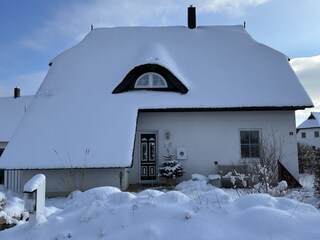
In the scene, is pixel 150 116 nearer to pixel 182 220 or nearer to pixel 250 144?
pixel 250 144

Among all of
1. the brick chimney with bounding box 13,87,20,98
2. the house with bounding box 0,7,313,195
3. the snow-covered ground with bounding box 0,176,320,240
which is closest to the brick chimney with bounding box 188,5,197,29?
the house with bounding box 0,7,313,195

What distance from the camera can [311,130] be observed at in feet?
151

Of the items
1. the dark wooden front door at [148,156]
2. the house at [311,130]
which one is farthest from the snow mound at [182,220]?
the house at [311,130]

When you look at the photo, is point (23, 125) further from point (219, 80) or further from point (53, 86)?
point (219, 80)

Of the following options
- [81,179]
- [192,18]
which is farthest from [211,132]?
[192,18]

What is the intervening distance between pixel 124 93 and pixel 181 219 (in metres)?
10.00

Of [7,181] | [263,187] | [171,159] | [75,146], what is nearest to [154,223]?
[263,187]

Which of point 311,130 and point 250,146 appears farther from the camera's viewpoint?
point 311,130

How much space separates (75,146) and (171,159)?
3.95m

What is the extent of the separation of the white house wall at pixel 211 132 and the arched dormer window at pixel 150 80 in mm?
1207

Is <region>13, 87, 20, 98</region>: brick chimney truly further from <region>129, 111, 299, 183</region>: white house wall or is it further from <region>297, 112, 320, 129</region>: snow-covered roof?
<region>297, 112, 320, 129</region>: snow-covered roof

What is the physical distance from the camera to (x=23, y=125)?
42.4ft

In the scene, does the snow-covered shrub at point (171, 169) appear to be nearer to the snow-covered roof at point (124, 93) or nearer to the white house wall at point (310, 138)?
the snow-covered roof at point (124, 93)

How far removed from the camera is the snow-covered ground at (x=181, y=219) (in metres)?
3.90
